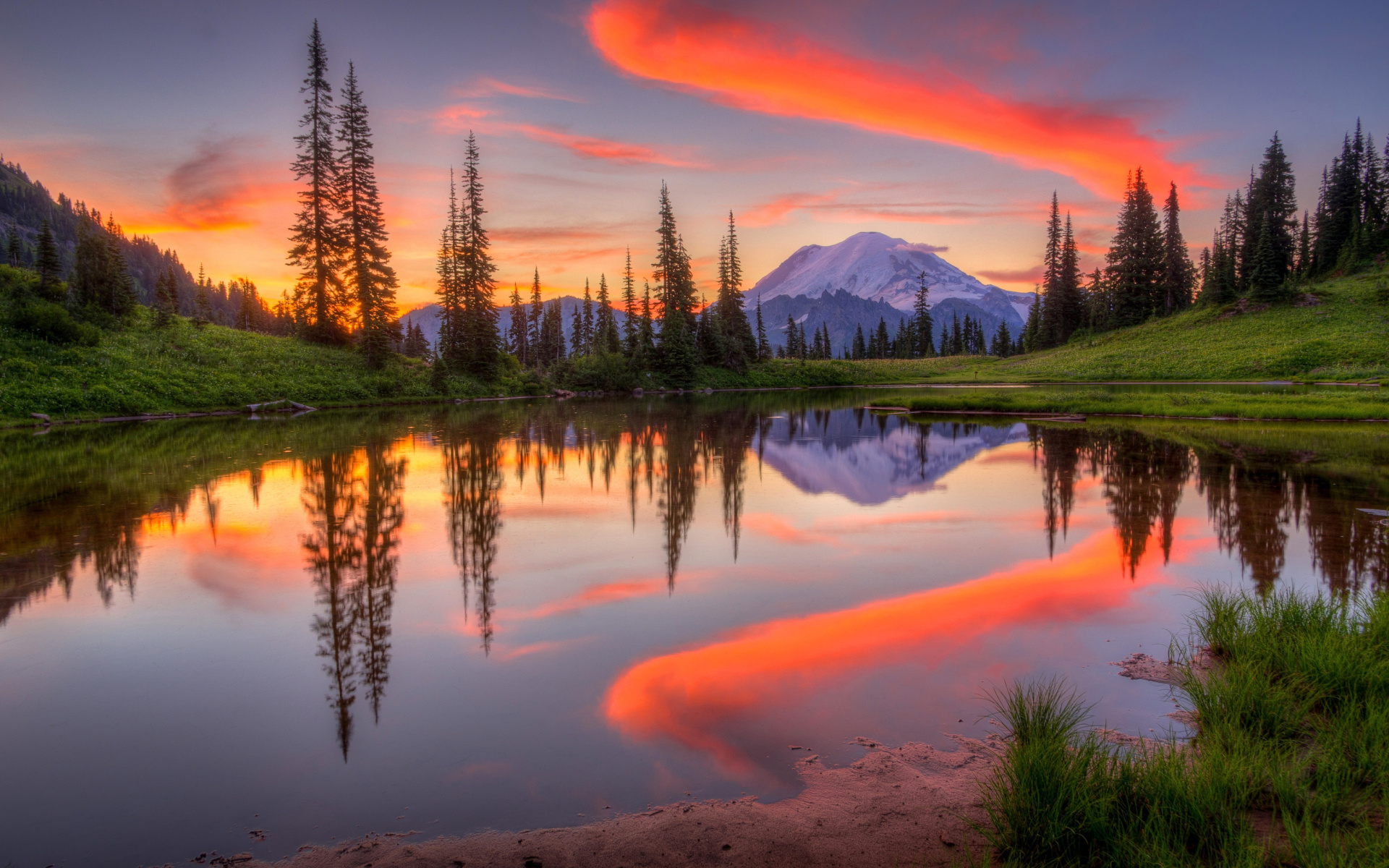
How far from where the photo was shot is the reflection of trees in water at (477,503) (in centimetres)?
859

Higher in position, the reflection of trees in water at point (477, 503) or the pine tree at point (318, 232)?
the pine tree at point (318, 232)

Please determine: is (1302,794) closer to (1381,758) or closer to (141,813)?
(1381,758)

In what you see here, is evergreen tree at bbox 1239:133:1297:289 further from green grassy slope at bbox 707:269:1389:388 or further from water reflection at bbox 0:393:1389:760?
water reflection at bbox 0:393:1389:760

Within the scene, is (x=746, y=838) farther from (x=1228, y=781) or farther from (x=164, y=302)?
(x=164, y=302)

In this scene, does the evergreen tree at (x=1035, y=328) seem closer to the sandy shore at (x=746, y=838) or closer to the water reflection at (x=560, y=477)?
the water reflection at (x=560, y=477)

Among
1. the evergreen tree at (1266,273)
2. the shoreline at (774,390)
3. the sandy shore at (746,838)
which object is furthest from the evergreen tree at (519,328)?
the sandy shore at (746,838)

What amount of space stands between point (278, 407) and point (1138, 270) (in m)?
89.2

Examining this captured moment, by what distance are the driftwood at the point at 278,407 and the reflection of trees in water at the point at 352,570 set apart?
25131mm

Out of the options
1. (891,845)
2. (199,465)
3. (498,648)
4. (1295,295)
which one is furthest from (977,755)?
(1295,295)

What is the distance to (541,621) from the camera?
7500mm

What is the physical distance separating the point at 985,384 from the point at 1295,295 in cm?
2892

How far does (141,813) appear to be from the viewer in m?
4.21

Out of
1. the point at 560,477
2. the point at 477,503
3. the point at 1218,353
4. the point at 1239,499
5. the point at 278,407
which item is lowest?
the point at 1239,499

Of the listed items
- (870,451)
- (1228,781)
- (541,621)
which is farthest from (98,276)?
(1228,781)
